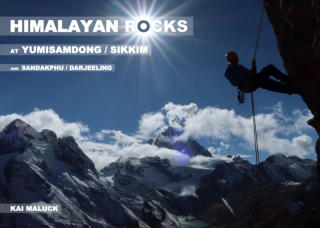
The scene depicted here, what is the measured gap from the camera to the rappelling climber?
1192 centimetres

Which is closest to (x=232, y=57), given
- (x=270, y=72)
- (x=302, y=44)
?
(x=270, y=72)

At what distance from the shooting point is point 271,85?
11.9 metres

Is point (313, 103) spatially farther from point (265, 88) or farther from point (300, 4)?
point (300, 4)

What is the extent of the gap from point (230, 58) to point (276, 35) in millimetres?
2120

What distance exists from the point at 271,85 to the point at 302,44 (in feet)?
5.85

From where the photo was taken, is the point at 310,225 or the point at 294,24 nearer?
the point at 294,24

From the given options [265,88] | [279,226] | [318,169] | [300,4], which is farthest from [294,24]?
[279,226]

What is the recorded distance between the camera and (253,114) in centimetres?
1457

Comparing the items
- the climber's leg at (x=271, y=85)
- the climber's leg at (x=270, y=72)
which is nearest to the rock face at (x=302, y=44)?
the climber's leg at (x=271, y=85)

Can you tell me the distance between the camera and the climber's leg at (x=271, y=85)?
39.2ft

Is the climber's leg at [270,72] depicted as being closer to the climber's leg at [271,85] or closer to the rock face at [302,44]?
the climber's leg at [271,85]

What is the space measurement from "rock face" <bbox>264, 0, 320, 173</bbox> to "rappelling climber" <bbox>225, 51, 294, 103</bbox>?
40 centimetres

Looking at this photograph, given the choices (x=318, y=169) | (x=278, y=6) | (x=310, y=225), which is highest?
(x=278, y=6)

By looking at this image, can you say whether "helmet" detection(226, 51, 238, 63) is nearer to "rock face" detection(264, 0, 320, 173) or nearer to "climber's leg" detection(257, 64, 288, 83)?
"climber's leg" detection(257, 64, 288, 83)
